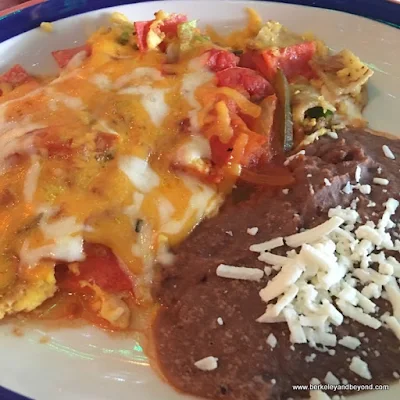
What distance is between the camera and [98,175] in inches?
76.0

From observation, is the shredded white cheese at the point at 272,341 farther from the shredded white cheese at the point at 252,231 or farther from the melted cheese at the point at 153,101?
the melted cheese at the point at 153,101

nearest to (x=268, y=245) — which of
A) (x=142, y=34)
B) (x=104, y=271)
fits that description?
(x=104, y=271)

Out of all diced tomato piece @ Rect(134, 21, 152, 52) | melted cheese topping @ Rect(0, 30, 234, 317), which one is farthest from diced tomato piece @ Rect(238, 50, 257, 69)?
diced tomato piece @ Rect(134, 21, 152, 52)

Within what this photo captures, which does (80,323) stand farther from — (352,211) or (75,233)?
(352,211)

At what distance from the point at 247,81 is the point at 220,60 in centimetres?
15

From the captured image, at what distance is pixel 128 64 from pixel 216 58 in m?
0.38

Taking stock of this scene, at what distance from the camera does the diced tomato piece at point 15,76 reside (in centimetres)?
251

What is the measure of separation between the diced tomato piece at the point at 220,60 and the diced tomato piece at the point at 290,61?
17 centimetres

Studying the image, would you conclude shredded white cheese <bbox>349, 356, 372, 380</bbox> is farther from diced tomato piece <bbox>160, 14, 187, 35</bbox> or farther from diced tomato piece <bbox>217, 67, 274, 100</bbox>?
diced tomato piece <bbox>160, 14, 187, 35</bbox>

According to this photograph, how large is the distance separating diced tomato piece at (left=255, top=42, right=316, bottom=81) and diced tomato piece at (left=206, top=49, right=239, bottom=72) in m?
0.17

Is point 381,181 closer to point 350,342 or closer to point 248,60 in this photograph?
point 350,342

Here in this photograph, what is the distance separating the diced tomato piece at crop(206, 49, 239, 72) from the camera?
2.30 m

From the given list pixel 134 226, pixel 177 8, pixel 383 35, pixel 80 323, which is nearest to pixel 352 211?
pixel 134 226

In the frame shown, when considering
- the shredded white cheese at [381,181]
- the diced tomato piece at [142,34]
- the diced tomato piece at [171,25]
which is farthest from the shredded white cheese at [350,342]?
the diced tomato piece at [171,25]
